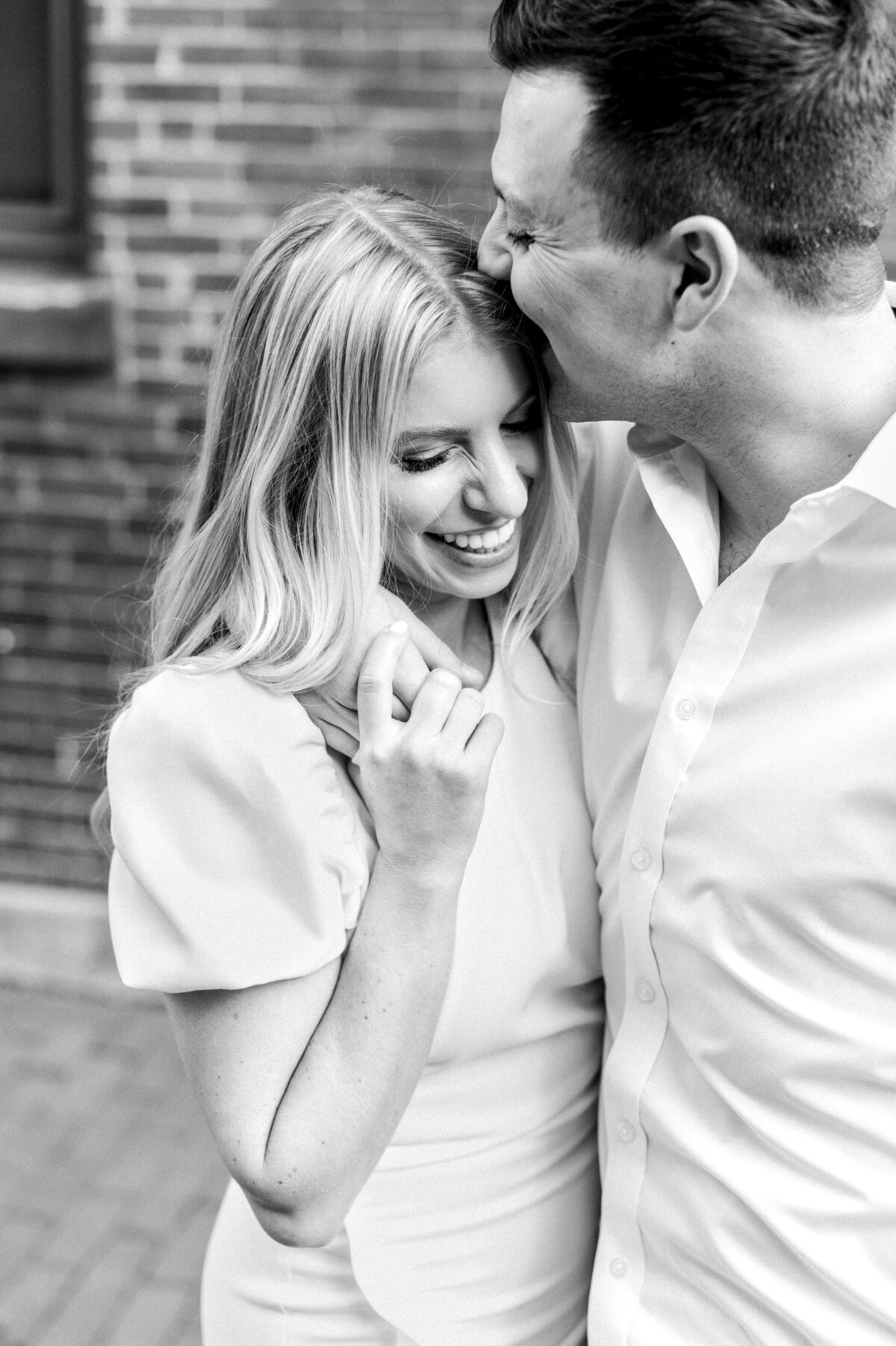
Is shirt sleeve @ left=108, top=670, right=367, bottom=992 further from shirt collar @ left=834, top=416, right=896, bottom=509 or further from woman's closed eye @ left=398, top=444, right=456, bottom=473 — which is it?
shirt collar @ left=834, top=416, right=896, bottom=509

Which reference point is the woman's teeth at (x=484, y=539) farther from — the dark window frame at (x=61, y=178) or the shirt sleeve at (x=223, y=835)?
the dark window frame at (x=61, y=178)

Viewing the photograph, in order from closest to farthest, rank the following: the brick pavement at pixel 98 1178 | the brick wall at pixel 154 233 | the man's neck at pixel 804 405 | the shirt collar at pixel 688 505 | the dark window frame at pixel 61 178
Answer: the man's neck at pixel 804 405, the shirt collar at pixel 688 505, the brick pavement at pixel 98 1178, the brick wall at pixel 154 233, the dark window frame at pixel 61 178

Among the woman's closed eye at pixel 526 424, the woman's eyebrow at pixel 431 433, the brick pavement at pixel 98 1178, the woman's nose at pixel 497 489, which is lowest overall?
the brick pavement at pixel 98 1178

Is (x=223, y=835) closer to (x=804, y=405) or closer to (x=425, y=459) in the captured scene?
(x=425, y=459)

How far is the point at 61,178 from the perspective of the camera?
14.5 ft

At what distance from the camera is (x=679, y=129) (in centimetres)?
150

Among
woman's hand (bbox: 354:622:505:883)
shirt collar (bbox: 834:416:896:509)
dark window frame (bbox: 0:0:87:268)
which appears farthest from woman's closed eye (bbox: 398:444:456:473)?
dark window frame (bbox: 0:0:87:268)

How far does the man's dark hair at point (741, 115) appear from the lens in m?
1.46

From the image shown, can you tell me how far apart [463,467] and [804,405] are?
16.0 inches

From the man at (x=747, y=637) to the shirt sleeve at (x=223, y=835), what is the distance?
14.2 inches

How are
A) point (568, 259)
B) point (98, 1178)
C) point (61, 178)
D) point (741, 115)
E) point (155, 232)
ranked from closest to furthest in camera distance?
1. point (741, 115)
2. point (568, 259)
3. point (98, 1178)
4. point (155, 232)
5. point (61, 178)

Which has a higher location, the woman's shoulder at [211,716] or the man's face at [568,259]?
the man's face at [568,259]

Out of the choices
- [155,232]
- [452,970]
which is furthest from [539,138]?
[155,232]

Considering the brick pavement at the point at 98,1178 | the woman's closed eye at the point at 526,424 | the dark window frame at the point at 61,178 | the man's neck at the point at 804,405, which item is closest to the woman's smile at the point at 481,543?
the woman's closed eye at the point at 526,424
